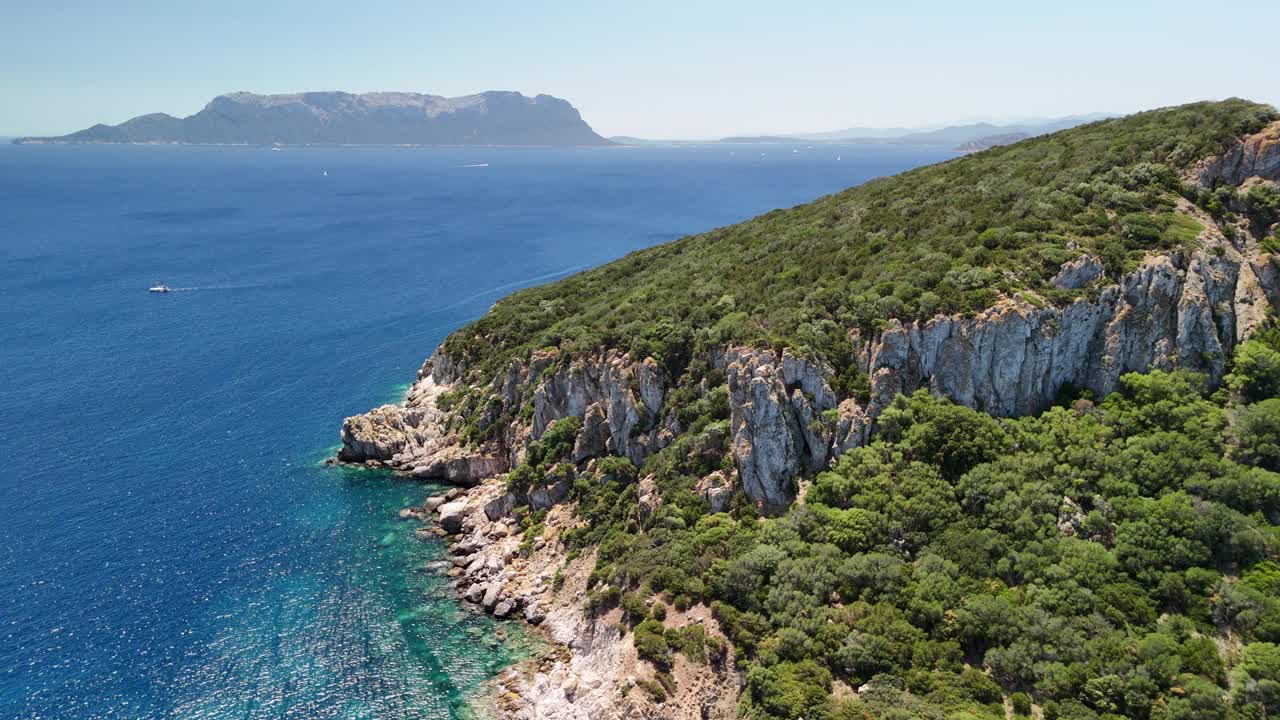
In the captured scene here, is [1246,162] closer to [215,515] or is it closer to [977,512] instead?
[977,512]

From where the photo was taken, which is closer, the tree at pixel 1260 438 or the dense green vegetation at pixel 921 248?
the tree at pixel 1260 438

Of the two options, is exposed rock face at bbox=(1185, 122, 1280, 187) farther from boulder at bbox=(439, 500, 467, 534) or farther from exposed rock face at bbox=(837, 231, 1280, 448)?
boulder at bbox=(439, 500, 467, 534)

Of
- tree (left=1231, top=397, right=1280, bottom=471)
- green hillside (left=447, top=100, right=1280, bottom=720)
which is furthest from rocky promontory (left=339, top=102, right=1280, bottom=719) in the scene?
tree (left=1231, top=397, right=1280, bottom=471)

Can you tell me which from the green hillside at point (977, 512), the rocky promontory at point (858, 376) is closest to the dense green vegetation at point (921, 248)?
the green hillside at point (977, 512)

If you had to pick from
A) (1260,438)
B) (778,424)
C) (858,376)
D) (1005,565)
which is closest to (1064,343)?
(1260,438)

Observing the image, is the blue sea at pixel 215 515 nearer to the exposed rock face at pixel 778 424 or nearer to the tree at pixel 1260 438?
the exposed rock face at pixel 778 424
